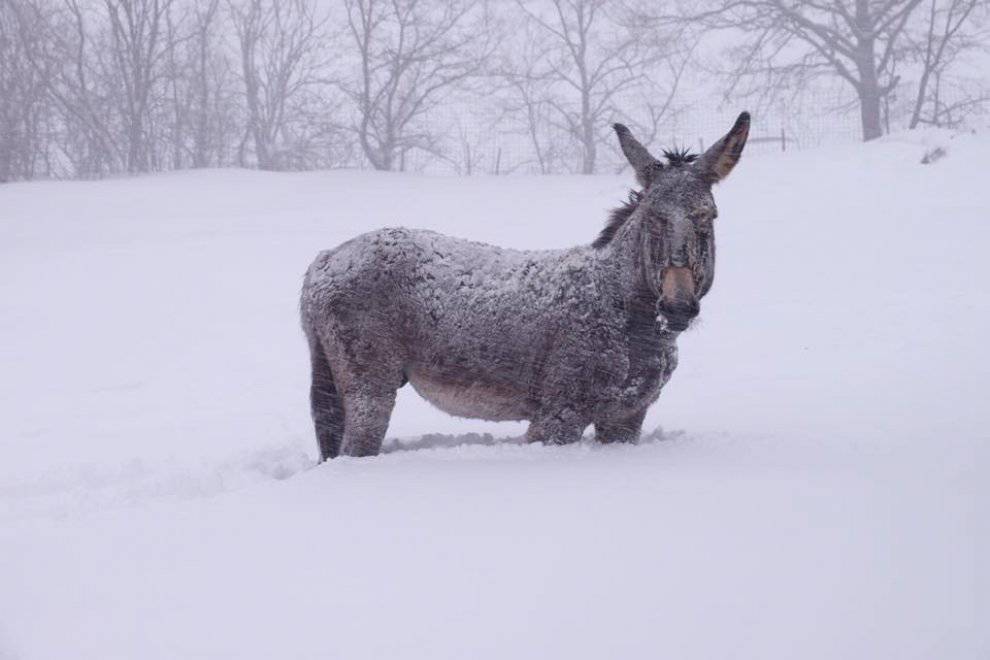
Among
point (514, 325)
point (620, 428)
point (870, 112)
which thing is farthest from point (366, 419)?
point (870, 112)

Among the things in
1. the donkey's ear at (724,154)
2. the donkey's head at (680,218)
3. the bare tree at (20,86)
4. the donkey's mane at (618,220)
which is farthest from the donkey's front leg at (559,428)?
the bare tree at (20,86)

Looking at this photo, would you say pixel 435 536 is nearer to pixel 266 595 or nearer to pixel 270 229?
pixel 266 595

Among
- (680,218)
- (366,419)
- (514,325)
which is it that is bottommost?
(366,419)

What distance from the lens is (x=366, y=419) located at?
4.53m

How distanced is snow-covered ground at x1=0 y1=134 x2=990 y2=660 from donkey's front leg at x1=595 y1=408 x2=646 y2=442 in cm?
14

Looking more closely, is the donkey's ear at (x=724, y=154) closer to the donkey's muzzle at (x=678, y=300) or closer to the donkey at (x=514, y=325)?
the donkey at (x=514, y=325)

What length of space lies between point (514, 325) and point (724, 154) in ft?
4.33

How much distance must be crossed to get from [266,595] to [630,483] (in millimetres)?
1449

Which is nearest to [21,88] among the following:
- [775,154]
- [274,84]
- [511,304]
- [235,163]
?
[235,163]

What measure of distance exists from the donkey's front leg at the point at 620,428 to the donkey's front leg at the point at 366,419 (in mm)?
1072

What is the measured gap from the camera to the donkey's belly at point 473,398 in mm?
4477

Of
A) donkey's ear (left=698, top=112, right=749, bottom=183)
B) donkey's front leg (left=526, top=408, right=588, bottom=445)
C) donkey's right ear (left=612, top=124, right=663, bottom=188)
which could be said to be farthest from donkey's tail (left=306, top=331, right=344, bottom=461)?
donkey's ear (left=698, top=112, right=749, bottom=183)

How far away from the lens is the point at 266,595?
261 cm

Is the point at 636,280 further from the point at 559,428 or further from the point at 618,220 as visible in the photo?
the point at 559,428
